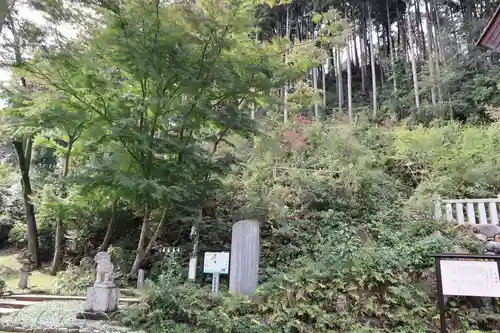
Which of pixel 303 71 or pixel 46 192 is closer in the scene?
pixel 303 71

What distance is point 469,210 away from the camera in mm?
6188

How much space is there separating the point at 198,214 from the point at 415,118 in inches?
475

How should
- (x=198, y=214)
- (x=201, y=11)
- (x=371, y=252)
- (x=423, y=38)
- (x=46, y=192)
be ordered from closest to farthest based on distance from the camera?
1. (x=371, y=252)
2. (x=201, y=11)
3. (x=198, y=214)
4. (x=46, y=192)
5. (x=423, y=38)

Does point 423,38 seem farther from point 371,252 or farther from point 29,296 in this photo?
point 29,296

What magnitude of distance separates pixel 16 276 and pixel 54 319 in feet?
14.8

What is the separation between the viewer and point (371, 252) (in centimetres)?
483

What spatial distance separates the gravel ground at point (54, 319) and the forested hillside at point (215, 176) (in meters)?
0.37

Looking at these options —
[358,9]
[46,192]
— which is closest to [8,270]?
[46,192]

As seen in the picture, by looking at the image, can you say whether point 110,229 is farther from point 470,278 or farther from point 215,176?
point 470,278

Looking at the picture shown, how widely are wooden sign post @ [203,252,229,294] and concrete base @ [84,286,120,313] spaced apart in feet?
4.62

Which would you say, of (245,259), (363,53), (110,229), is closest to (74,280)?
(110,229)

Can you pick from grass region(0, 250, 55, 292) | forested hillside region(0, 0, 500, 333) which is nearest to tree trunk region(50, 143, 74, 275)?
forested hillside region(0, 0, 500, 333)

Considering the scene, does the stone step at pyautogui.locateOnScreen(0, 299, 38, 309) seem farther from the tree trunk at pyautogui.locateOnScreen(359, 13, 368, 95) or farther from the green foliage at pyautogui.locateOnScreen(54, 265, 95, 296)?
the tree trunk at pyautogui.locateOnScreen(359, 13, 368, 95)

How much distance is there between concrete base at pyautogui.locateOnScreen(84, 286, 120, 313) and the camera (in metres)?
4.45
